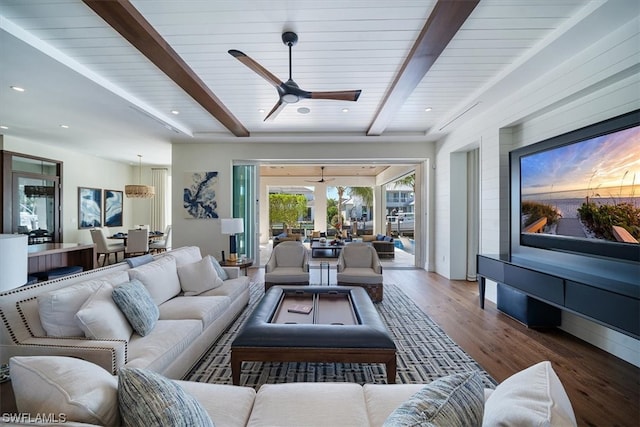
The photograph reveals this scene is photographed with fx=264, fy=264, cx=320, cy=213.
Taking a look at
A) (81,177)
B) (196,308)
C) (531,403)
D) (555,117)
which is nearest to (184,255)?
(196,308)

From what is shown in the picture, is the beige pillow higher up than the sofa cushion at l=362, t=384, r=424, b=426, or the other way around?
the beige pillow

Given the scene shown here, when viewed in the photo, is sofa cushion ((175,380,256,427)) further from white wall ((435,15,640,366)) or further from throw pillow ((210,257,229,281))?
white wall ((435,15,640,366))

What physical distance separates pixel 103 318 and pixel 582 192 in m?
4.19

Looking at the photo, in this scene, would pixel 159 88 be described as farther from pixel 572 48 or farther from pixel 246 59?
pixel 572 48

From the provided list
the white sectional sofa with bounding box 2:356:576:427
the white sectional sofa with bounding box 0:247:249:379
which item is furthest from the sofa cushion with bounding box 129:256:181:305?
the white sectional sofa with bounding box 2:356:576:427

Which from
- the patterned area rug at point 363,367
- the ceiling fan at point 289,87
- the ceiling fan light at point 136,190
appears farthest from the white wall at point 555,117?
the ceiling fan light at point 136,190

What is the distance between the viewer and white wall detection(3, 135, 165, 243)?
20.0 feet

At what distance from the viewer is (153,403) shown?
90cm

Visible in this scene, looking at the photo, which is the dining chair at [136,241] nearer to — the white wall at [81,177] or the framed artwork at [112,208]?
the white wall at [81,177]

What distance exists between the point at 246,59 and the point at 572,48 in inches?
122

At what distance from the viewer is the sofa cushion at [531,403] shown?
2.44 feet

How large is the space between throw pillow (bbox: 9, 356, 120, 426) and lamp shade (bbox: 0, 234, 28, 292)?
2.78ft

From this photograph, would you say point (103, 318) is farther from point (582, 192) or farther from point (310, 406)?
point (582, 192)

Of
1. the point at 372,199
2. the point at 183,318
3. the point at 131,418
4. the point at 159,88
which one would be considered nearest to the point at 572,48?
the point at 131,418
